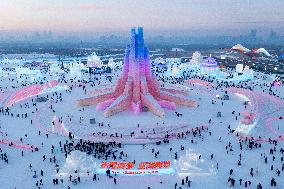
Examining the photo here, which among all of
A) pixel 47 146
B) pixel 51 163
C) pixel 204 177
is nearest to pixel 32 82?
pixel 47 146

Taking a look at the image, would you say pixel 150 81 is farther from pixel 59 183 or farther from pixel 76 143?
pixel 59 183

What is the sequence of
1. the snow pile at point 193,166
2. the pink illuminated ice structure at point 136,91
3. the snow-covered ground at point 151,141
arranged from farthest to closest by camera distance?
the pink illuminated ice structure at point 136,91 → the snow pile at point 193,166 → the snow-covered ground at point 151,141

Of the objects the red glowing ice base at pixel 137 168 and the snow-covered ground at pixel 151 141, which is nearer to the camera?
the snow-covered ground at pixel 151 141

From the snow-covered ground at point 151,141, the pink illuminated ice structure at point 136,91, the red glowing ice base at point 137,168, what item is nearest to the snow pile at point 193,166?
the snow-covered ground at point 151,141

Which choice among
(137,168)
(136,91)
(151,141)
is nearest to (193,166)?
(137,168)

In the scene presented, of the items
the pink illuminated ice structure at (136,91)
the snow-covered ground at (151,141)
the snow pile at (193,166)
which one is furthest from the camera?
the pink illuminated ice structure at (136,91)

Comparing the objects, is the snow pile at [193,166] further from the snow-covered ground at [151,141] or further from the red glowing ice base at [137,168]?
the red glowing ice base at [137,168]
